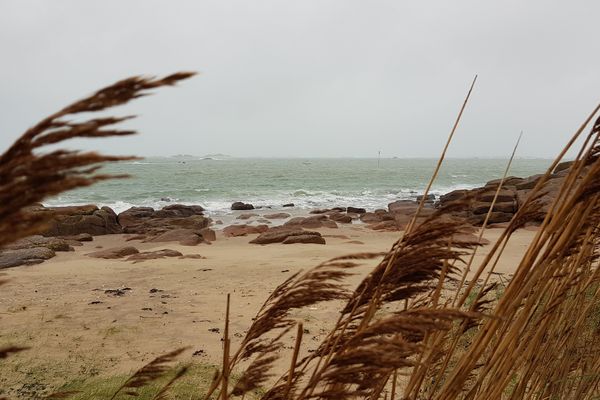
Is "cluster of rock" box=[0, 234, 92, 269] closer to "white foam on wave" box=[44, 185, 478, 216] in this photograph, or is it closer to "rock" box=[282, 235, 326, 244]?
"rock" box=[282, 235, 326, 244]

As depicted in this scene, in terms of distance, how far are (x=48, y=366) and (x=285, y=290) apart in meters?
4.48

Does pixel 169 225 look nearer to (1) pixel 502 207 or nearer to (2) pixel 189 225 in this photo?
(2) pixel 189 225

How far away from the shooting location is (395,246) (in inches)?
47.0

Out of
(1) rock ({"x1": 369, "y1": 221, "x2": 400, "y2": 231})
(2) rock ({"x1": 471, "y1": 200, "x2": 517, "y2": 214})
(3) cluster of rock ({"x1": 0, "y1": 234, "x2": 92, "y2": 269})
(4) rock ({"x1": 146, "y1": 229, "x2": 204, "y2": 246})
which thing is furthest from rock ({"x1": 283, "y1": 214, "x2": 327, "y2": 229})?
(3) cluster of rock ({"x1": 0, "y1": 234, "x2": 92, "y2": 269})

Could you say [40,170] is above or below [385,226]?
above

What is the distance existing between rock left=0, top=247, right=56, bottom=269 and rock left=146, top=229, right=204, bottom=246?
408 cm

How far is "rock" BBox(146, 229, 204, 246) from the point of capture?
52.7 ft

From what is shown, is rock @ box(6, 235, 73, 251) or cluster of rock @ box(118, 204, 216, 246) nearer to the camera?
rock @ box(6, 235, 73, 251)

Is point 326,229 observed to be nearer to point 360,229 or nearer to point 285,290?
point 360,229

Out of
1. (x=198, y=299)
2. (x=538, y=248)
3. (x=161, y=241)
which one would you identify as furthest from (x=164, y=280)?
(x=538, y=248)

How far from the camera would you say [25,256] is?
12.5m

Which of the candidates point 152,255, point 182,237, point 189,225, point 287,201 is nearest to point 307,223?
point 189,225

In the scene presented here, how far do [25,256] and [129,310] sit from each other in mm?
7669

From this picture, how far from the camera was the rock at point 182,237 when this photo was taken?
16078mm
